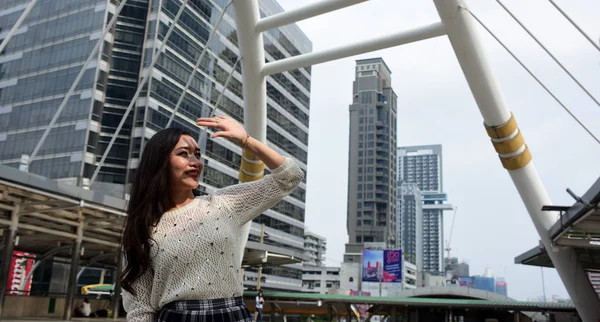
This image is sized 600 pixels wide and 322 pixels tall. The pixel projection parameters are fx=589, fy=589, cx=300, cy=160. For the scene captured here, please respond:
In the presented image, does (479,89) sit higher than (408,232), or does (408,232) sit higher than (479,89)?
(408,232)

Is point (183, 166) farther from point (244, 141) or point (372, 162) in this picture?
point (372, 162)

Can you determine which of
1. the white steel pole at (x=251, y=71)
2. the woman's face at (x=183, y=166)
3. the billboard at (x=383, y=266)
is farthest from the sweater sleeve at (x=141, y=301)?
the billboard at (x=383, y=266)

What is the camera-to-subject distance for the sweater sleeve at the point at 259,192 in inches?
78.2

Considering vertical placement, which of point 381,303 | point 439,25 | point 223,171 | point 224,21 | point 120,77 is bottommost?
point 381,303

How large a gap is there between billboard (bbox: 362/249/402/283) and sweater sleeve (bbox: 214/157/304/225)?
233ft

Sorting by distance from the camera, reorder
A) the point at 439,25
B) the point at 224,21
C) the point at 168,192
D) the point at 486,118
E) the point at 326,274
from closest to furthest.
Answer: the point at 168,192 → the point at 439,25 → the point at 486,118 → the point at 224,21 → the point at 326,274

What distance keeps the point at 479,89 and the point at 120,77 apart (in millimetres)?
41238

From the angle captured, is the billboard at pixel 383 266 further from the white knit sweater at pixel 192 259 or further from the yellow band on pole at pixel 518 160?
the white knit sweater at pixel 192 259

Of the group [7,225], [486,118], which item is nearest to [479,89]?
[486,118]

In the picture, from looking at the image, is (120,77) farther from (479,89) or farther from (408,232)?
(408,232)

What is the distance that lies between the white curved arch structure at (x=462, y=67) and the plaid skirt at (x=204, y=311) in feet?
20.1

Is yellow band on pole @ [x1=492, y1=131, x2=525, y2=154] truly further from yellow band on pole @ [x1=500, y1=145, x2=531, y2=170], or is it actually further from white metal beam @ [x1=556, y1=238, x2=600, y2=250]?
white metal beam @ [x1=556, y1=238, x2=600, y2=250]

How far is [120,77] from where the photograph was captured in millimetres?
45375

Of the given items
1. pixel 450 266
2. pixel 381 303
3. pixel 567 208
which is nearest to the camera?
pixel 567 208
